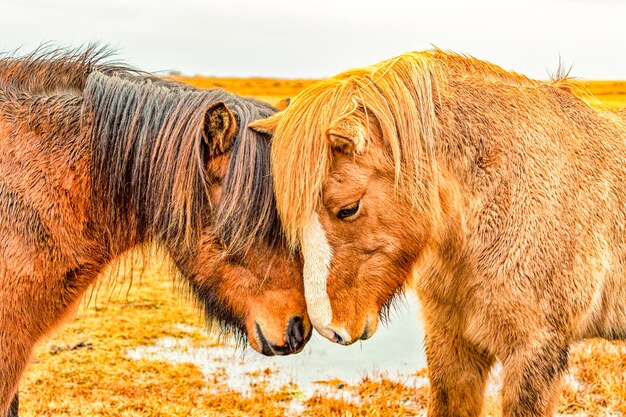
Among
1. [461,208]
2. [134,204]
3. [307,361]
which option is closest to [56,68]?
[134,204]

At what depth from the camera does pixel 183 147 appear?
3.27 meters

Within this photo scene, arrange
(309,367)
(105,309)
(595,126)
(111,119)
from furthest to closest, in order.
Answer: (105,309) < (309,367) < (595,126) < (111,119)

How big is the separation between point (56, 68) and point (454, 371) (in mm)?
2704

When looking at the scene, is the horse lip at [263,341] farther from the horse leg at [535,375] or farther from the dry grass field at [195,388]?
the dry grass field at [195,388]

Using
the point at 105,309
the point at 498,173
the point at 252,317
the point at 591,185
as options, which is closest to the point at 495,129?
the point at 498,173

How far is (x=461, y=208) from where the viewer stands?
3.35m

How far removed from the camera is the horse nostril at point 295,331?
328 centimetres

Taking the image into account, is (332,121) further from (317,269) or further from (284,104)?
(284,104)

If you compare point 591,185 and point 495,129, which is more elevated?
point 495,129

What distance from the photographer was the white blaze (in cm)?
311

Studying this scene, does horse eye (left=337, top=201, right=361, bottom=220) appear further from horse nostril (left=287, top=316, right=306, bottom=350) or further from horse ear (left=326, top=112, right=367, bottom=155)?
horse nostril (left=287, top=316, right=306, bottom=350)

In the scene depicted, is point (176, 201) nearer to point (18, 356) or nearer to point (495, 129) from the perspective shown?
point (18, 356)

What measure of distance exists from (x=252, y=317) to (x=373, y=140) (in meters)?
1.03

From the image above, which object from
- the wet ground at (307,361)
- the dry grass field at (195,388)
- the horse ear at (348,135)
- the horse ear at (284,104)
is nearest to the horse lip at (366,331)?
the horse ear at (348,135)
